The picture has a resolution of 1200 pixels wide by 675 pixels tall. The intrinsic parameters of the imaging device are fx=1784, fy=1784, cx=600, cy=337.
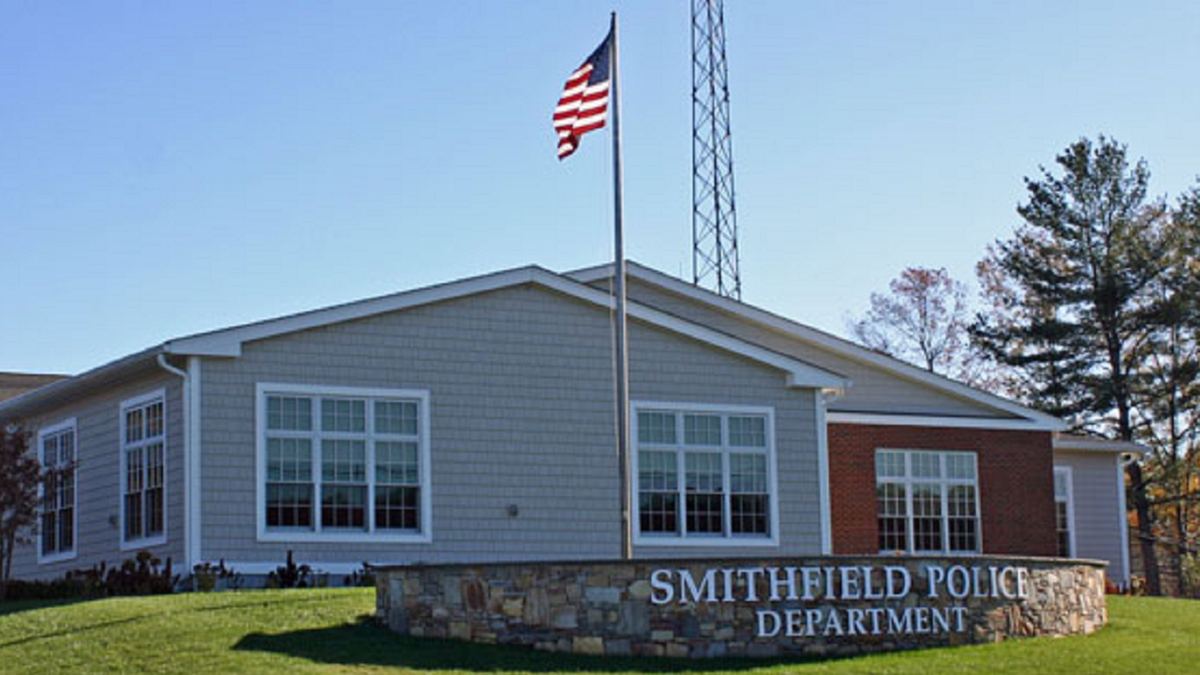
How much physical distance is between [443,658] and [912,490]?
14.6 metres

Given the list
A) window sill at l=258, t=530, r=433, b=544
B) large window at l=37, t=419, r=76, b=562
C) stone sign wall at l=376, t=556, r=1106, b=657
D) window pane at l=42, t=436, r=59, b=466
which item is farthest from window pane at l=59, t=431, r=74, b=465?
stone sign wall at l=376, t=556, r=1106, b=657

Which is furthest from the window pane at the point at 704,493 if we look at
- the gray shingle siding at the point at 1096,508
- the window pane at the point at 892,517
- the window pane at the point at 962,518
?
the gray shingle siding at the point at 1096,508

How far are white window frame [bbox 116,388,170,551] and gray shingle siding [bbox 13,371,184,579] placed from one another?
0.05m

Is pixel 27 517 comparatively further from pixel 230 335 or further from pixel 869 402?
pixel 869 402

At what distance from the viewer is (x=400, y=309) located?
25547mm

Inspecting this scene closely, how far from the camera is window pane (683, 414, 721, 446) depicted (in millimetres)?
27484

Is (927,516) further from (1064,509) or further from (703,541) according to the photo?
(703,541)

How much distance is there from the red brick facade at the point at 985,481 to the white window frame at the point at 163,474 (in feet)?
37.5

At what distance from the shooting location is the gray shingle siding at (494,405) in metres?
24.1

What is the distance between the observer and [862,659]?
63.5ft

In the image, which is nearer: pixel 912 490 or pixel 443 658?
pixel 443 658

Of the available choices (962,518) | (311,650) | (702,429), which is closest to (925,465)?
(962,518)

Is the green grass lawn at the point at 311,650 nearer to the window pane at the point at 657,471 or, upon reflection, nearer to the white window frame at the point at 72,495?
the white window frame at the point at 72,495

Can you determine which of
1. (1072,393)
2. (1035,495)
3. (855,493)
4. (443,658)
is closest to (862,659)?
(443,658)
